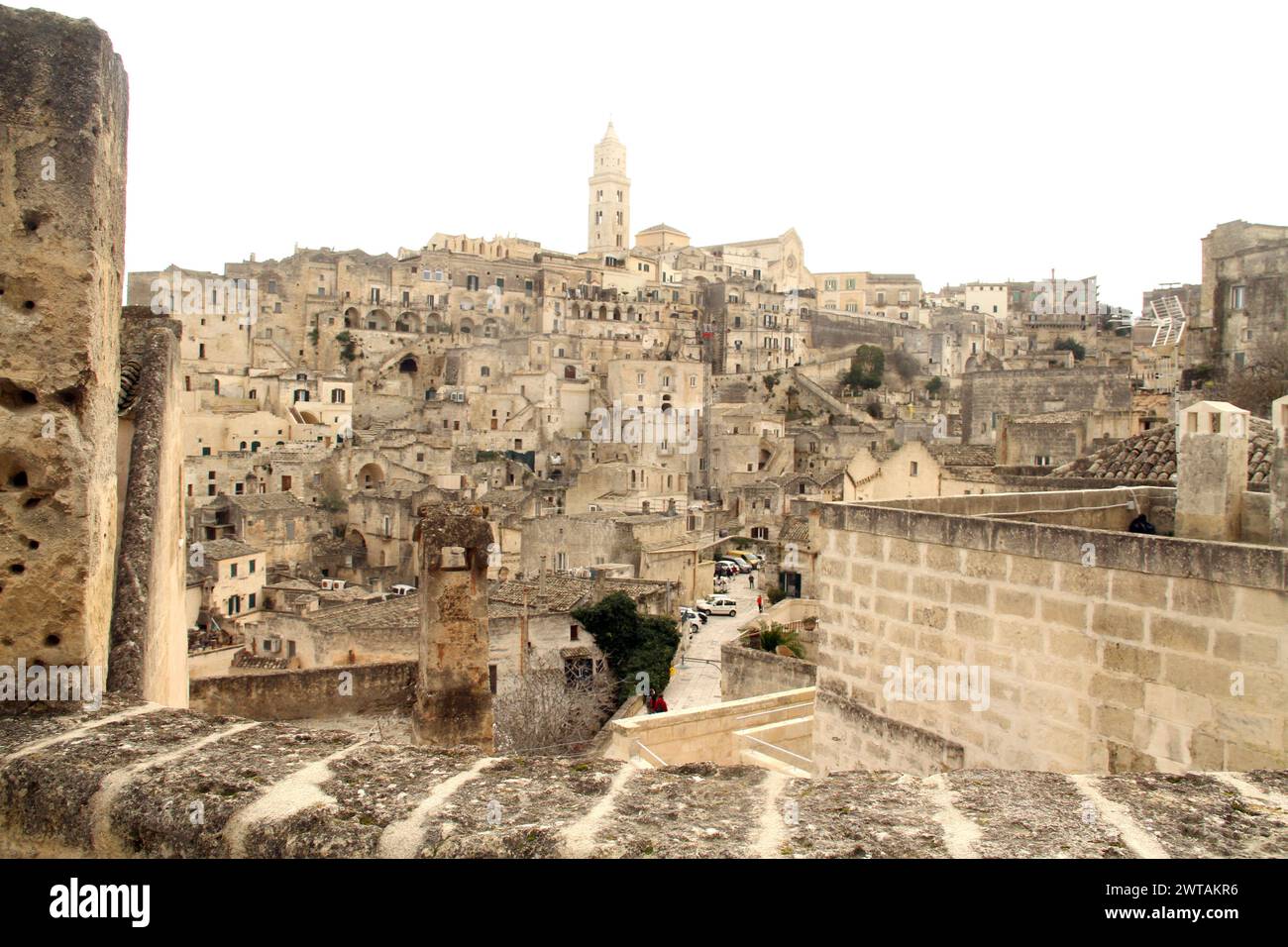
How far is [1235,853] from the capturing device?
2.46 metres

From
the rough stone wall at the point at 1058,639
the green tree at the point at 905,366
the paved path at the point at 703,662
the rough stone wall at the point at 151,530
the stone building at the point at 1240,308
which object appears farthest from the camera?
the green tree at the point at 905,366

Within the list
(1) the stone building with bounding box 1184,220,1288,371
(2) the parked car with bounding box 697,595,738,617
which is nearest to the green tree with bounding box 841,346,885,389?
(1) the stone building with bounding box 1184,220,1288,371

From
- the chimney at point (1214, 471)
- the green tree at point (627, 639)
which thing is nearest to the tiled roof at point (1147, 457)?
the chimney at point (1214, 471)

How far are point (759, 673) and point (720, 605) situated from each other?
17.2m

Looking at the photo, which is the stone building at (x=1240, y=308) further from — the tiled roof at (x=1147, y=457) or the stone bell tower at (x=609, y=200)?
the stone bell tower at (x=609, y=200)

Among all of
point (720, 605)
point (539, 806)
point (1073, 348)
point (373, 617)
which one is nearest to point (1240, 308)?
point (720, 605)

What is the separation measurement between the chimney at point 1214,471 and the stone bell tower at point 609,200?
318 feet

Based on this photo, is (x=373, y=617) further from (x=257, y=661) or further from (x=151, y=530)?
(x=151, y=530)

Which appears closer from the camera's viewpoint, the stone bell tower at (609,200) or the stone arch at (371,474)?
the stone arch at (371,474)

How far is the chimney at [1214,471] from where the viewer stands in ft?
24.6

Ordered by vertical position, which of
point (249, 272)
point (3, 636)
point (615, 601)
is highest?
point (249, 272)
